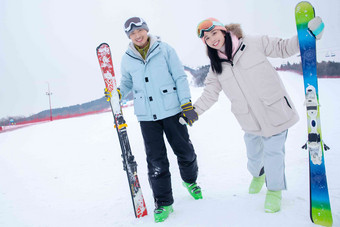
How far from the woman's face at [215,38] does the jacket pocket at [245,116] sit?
53 centimetres

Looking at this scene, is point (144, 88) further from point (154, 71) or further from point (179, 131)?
point (179, 131)

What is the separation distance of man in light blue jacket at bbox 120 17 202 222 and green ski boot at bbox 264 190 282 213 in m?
0.75

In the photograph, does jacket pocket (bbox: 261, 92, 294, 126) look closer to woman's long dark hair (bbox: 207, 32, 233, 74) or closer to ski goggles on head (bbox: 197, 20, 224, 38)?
woman's long dark hair (bbox: 207, 32, 233, 74)

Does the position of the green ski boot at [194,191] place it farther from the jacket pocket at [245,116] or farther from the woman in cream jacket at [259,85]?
the jacket pocket at [245,116]

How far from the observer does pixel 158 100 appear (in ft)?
6.59

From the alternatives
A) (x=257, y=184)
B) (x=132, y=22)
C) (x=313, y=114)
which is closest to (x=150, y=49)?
(x=132, y=22)

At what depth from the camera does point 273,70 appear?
5.92 feet

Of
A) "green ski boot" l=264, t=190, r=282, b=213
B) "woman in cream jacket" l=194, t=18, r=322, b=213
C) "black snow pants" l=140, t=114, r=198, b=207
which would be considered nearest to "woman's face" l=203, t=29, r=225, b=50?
"woman in cream jacket" l=194, t=18, r=322, b=213

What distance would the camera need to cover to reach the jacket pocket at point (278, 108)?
5.70 ft

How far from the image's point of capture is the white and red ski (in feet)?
6.85

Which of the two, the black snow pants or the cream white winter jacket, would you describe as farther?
the black snow pants

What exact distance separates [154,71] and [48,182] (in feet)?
9.87

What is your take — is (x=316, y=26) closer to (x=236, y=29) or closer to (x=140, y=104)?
(x=236, y=29)

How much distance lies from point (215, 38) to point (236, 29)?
0.21 m
